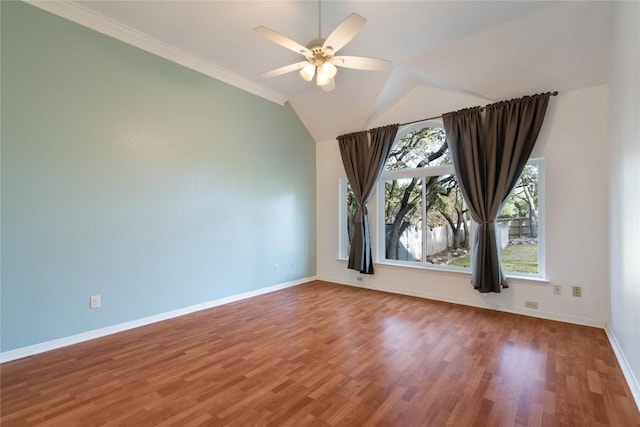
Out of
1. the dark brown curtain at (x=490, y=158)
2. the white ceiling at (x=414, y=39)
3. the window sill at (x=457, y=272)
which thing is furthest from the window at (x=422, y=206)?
the white ceiling at (x=414, y=39)

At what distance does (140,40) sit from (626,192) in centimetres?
490

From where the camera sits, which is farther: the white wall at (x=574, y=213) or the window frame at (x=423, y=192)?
the window frame at (x=423, y=192)

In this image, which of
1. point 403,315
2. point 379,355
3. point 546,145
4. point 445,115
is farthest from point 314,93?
point 379,355

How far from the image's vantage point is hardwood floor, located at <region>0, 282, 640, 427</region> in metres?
1.80

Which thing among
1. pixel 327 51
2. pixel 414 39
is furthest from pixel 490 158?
pixel 327 51

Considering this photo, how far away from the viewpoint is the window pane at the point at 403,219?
469 cm

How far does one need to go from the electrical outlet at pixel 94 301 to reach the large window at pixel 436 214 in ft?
12.7

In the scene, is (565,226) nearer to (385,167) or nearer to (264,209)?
(385,167)

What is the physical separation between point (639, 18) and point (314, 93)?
12.3 ft

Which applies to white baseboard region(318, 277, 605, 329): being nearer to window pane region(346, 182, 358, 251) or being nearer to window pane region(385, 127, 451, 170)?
window pane region(346, 182, 358, 251)

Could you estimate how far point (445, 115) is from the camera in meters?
4.07

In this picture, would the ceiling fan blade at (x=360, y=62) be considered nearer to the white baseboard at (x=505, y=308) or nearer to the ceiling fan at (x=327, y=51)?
the ceiling fan at (x=327, y=51)

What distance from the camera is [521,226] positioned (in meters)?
3.76

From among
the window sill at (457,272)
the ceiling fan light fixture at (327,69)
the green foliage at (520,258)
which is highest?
the ceiling fan light fixture at (327,69)
